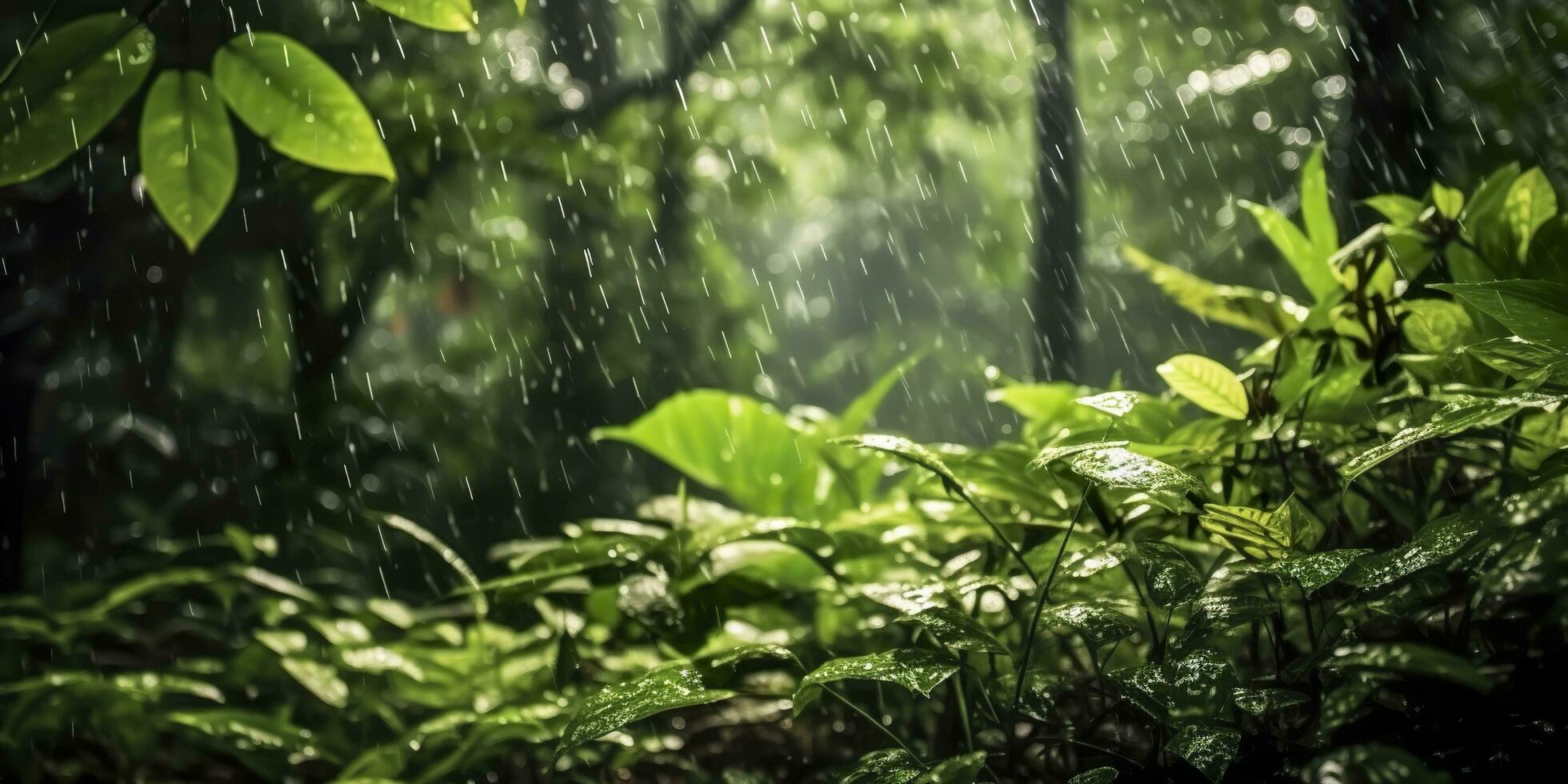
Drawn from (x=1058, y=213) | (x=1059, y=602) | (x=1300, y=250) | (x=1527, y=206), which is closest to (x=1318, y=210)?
(x=1300, y=250)

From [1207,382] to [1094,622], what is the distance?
0.21 meters

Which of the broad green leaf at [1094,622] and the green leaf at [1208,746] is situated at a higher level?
the broad green leaf at [1094,622]

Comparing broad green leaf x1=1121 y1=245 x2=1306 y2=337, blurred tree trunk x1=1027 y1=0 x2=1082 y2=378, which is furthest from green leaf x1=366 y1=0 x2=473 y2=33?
blurred tree trunk x1=1027 y1=0 x2=1082 y2=378

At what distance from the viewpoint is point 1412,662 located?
1.36 ft

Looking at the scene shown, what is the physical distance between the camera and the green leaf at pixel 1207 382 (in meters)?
0.62

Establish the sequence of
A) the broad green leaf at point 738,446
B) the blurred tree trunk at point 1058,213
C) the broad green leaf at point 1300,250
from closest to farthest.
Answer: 1. the broad green leaf at point 1300,250
2. the broad green leaf at point 738,446
3. the blurred tree trunk at point 1058,213

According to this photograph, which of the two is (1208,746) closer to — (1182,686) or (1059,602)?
(1182,686)

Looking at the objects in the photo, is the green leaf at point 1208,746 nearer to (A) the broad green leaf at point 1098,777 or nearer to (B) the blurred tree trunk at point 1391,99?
(A) the broad green leaf at point 1098,777

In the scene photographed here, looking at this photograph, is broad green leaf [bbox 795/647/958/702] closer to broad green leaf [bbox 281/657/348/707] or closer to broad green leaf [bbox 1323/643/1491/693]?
broad green leaf [bbox 1323/643/1491/693]

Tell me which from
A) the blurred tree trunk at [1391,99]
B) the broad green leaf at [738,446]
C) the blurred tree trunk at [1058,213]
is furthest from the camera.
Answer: the blurred tree trunk at [1058,213]

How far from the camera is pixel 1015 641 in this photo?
803 millimetres

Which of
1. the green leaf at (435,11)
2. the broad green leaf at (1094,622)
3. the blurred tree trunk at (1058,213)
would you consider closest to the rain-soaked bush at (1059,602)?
the broad green leaf at (1094,622)

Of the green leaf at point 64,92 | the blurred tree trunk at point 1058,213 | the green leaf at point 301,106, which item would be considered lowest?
the blurred tree trunk at point 1058,213

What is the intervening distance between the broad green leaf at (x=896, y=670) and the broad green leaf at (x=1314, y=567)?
0.16 metres
